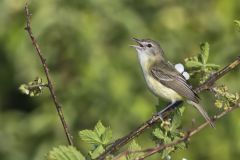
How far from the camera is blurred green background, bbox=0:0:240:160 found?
283 inches

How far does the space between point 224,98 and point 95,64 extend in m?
4.34

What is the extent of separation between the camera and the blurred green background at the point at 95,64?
23.6ft

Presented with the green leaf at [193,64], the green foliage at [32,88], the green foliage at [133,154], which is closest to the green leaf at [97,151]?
the green foliage at [133,154]

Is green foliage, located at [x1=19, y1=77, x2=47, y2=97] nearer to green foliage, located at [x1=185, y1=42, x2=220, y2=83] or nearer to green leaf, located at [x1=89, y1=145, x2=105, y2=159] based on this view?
green leaf, located at [x1=89, y1=145, x2=105, y2=159]

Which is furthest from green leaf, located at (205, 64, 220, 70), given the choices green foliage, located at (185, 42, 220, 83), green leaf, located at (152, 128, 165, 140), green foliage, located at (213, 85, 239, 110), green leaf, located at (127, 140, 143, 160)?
green leaf, located at (127, 140, 143, 160)

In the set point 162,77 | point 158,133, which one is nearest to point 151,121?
point 158,133

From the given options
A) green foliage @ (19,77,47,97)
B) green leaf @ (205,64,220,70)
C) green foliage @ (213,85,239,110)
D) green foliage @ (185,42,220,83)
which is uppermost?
green foliage @ (19,77,47,97)

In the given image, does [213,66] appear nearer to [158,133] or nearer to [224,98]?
[224,98]

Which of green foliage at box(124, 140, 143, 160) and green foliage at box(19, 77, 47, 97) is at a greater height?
green foliage at box(19, 77, 47, 97)

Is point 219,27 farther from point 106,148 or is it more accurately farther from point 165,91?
point 106,148

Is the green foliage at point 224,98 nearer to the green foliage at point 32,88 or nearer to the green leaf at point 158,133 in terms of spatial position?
the green leaf at point 158,133

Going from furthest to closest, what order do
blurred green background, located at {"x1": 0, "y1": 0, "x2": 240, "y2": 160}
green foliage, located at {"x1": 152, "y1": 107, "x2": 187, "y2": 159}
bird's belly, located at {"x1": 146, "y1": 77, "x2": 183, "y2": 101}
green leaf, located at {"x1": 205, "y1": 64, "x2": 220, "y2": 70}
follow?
1. blurred green background, located at {"x1": 0, "y1": 0, "x2": 240, "y2": 160}
2. bird's belly, located at {"x1": 146, "y1": 77, "x2": 183, "y2": 101}
3. green leaf, located at {"x1": 205, "y1": 64, "x2": 220, "y2": 70}
4. green foliage, located at {"x1": 152, "y1": 107, "x2": 187, "y2": 159}

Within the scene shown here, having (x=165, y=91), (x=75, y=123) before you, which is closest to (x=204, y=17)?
(x=75, y=123)

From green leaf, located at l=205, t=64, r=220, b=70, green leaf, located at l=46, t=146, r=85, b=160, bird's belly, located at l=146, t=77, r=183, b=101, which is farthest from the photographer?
bird's belly, located at l=146, t=77, r=183, b=101
